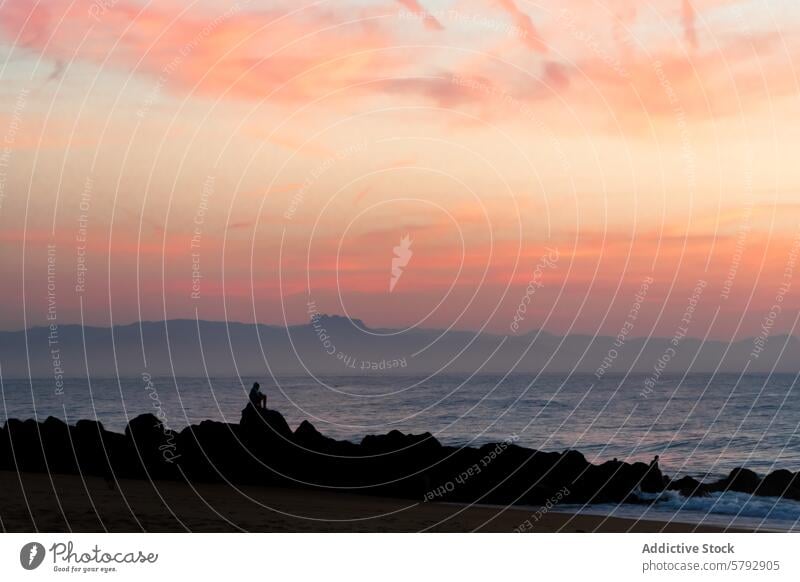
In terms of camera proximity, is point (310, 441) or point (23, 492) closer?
point (23, 492)

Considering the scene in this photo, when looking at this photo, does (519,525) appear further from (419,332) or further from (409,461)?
(419,332)

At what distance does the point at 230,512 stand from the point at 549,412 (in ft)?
141

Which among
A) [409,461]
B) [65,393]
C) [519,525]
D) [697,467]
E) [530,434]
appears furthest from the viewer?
[65,393]

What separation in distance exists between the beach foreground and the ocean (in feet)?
9.93

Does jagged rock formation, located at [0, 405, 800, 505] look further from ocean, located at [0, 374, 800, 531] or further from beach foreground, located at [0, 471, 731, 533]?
ocean, located at [0, 374, 800, 531]

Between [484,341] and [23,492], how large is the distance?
4748 cm

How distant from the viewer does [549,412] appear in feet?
215

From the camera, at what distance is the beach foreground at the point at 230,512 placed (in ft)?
73.4

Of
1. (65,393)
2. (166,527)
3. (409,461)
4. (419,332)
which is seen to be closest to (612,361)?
(419,332)

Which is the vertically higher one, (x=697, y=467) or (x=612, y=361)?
(x=612, y=361)

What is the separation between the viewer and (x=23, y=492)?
2603 centimetres

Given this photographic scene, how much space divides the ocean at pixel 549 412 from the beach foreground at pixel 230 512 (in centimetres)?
303

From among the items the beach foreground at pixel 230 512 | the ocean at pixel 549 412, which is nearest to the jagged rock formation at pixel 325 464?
the beach foreground at pixel 230 512

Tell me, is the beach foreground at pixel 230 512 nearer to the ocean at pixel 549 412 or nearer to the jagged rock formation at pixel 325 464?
the jagged rock formation at pixel 325 464
